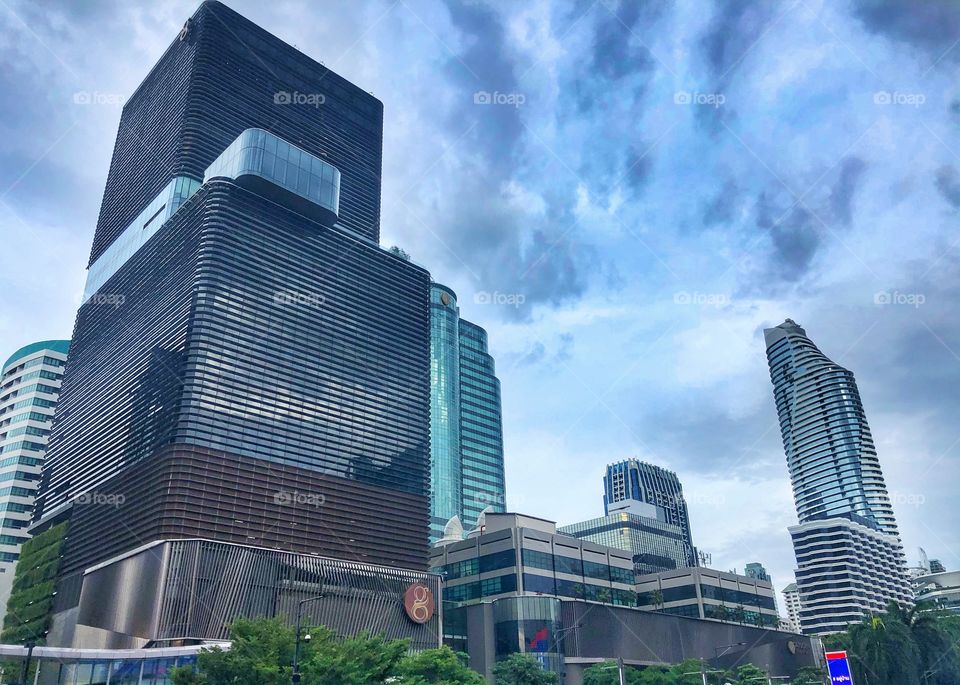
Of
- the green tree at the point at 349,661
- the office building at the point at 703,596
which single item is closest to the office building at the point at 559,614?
the office building at the point at 703,596

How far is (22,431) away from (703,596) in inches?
5359

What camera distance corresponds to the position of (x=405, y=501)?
110 meters

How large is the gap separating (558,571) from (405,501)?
31045mm

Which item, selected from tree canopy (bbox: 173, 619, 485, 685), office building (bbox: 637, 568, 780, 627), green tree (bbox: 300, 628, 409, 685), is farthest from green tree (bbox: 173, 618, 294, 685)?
office building (bbox: 637, 568, 780, 627)

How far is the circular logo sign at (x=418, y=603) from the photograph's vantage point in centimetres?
9956

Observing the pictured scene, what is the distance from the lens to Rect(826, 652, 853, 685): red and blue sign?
28.7 meters

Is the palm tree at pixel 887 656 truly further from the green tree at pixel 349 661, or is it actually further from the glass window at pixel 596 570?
the glass window at pixel 596 570

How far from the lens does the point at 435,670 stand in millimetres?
63938

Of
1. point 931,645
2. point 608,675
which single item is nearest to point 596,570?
point 608,675

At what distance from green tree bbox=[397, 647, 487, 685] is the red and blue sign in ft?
118

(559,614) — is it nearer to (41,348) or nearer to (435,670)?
(435,670)

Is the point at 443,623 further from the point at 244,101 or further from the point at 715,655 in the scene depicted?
the point at 244,101

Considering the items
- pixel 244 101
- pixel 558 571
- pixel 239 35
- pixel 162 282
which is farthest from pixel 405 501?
pixel 239 35

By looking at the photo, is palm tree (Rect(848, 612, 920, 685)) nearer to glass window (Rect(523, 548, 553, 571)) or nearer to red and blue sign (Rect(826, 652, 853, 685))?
glass window (Rect(523, 548, 553, 571))
